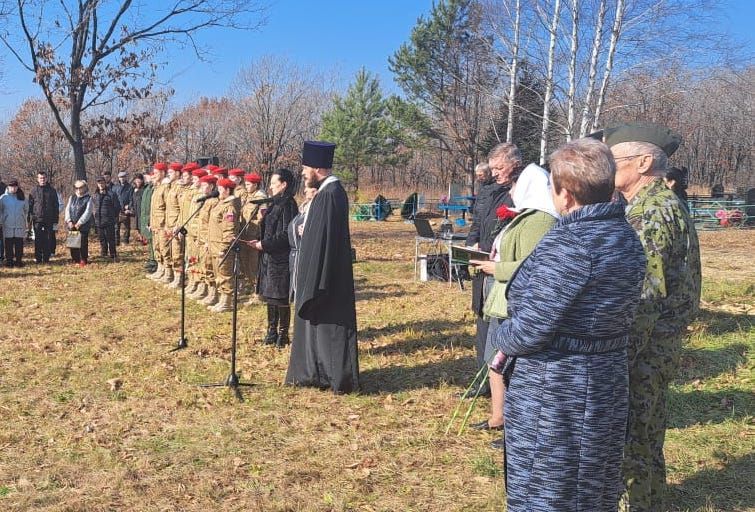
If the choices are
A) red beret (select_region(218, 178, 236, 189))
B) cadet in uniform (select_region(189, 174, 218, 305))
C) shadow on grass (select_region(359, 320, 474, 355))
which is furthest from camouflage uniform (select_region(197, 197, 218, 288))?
shadow on grass (select_region(359, 320, 474, 355))

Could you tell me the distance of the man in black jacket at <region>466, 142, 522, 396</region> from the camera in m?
5.25

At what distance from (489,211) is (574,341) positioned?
3.38m

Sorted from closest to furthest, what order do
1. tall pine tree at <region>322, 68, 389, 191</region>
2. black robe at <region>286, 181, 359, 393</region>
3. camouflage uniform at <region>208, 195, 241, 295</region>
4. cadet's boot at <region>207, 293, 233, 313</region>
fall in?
black robe at <region>286, 181, 359, 393</region>, camouflage uniform at <region>208, 195, 241, 295</region>, cadet's boot at <region>207, 293, 233, 313</region>, tall pine tree at <region>322, 68, 389, 191</region>

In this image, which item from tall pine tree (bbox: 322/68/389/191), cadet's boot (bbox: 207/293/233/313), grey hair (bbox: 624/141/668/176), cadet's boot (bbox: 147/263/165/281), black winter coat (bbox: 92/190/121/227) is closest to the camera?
grey hair (bbox: 624/141/668/176)

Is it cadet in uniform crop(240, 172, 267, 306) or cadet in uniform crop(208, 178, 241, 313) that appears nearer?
cadet in uniform crop(208, 178, 241, 313)

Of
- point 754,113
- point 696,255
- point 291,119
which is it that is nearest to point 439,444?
point 696,255

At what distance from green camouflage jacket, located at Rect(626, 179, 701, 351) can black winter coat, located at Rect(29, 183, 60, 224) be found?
1371cm

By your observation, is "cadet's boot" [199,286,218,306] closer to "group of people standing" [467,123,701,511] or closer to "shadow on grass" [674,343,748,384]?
"shadow on grass" [674,343,748,384]

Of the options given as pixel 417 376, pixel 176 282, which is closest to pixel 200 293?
pixel 176 282

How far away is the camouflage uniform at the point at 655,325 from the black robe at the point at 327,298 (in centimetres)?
292

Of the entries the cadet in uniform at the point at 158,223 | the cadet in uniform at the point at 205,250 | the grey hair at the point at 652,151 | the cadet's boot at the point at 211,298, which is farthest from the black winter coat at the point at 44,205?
the grey hair at the point at 652,151

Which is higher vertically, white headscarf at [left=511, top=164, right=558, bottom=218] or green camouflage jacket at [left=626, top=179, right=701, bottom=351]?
white headscarf at [left=511, top=164, right=558, bottom=218]

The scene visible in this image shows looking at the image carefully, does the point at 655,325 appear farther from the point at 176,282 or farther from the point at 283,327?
the point at 176,282

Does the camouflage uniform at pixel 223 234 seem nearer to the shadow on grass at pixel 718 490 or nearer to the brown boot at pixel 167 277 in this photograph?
the brown boot at pixel 167 277
